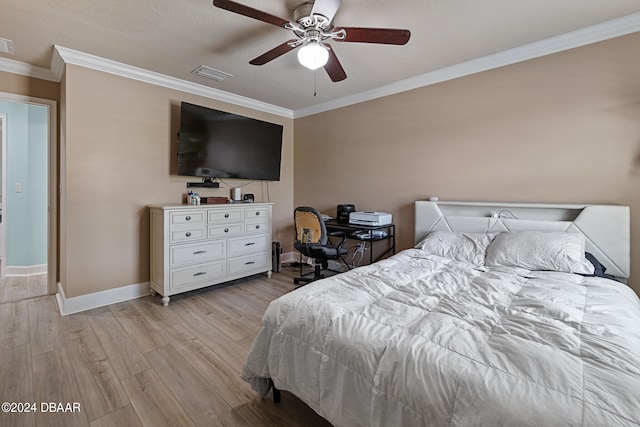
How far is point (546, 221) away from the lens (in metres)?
2.53

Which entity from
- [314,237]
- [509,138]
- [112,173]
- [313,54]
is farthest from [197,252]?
[509,138]

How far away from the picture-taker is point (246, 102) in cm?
415

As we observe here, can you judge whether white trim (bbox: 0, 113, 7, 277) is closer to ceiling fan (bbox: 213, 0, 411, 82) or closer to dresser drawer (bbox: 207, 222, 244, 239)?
dresser drawer (bbox: 207, 222, 244, 239)

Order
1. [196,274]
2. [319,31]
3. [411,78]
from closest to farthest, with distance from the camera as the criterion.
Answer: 1. [319,31]
2. [196,274]
3. [411,78]

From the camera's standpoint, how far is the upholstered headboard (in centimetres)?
223

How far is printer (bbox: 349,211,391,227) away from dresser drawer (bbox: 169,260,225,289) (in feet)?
5.69

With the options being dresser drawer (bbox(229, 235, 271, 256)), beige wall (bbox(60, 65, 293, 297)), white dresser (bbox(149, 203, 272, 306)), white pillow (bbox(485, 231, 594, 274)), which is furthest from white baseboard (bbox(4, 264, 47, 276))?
white pillow (bbox(485, 231, 594, 274))

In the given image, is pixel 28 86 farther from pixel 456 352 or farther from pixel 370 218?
pixel 456 352

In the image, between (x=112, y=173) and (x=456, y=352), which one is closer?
(x=456, y=352)

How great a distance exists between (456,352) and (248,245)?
10.2ft

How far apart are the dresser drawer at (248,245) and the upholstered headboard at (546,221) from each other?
6.68 feet

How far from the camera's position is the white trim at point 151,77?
2.74m

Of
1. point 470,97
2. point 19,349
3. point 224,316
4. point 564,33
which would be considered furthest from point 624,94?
point 19,349

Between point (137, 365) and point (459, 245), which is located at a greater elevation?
point (459, 245)
